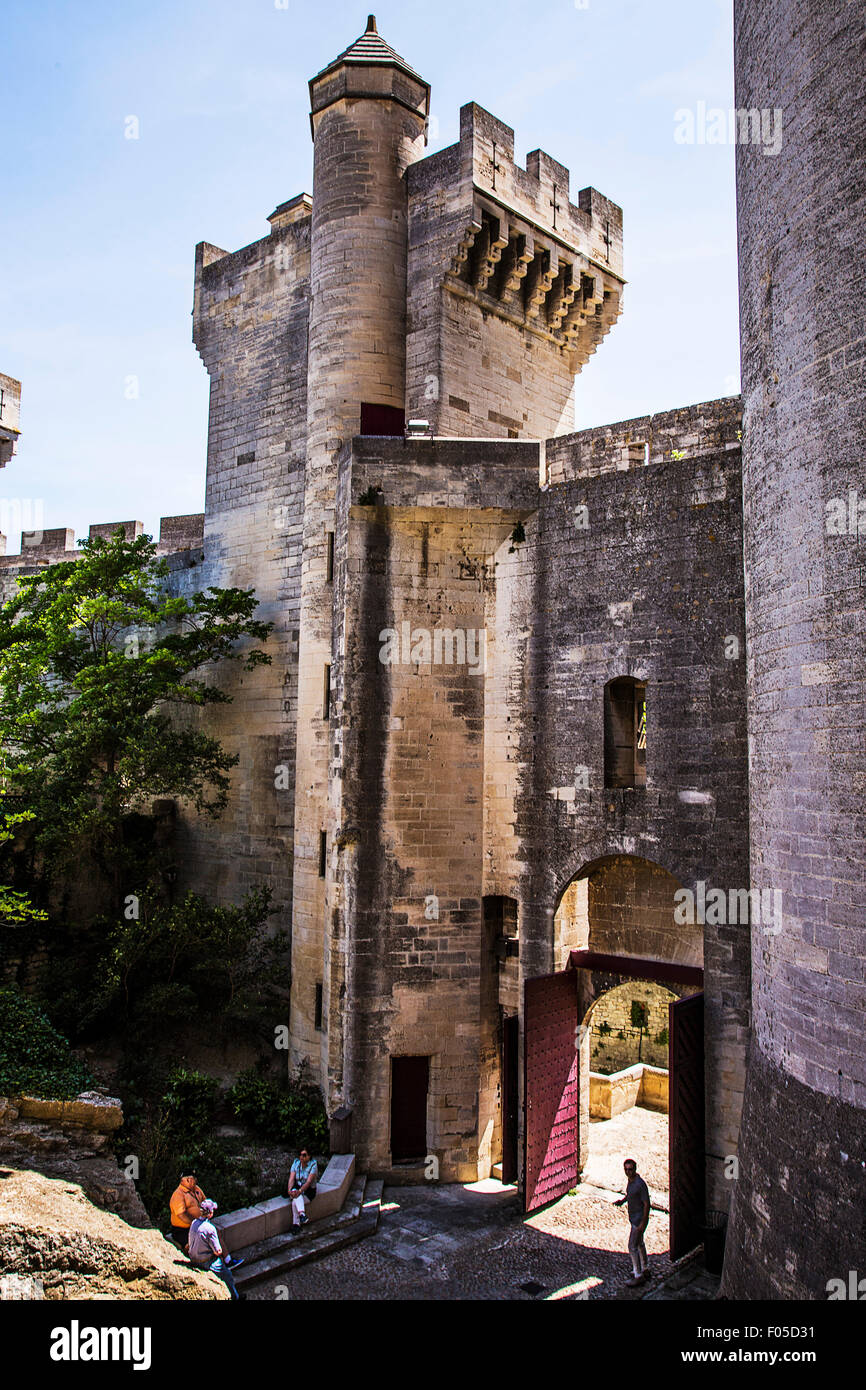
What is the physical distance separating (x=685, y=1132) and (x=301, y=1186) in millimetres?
4088

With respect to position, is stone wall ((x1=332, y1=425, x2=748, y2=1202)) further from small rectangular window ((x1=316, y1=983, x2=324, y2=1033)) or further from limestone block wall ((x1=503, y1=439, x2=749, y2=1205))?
small rectangular window ((x1=316, y1=983, x2=324, y2=1033))

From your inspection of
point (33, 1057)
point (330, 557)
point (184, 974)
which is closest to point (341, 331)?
point (330, 557)

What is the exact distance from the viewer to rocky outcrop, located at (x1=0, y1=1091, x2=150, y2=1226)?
810 cm

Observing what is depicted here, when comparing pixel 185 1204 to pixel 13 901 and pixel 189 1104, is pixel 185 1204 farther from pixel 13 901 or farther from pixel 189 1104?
pixel 13 901

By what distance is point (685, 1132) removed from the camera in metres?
9.51

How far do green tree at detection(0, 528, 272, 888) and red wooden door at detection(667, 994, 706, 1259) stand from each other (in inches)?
372

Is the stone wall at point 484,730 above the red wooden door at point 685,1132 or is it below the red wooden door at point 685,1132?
above

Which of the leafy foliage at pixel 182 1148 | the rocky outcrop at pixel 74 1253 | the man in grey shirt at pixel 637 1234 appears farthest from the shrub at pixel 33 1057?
Result: the man in grey shirt at pixel 637 1234

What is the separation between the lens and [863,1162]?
6.22 meters

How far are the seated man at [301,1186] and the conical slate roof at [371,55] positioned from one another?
51.7 feet

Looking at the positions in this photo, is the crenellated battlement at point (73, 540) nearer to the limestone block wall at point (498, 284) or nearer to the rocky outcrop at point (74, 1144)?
the limestone block wall at point (498, 284)

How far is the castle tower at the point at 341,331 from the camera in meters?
14.3

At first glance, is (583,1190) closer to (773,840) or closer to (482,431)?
(773,840)
